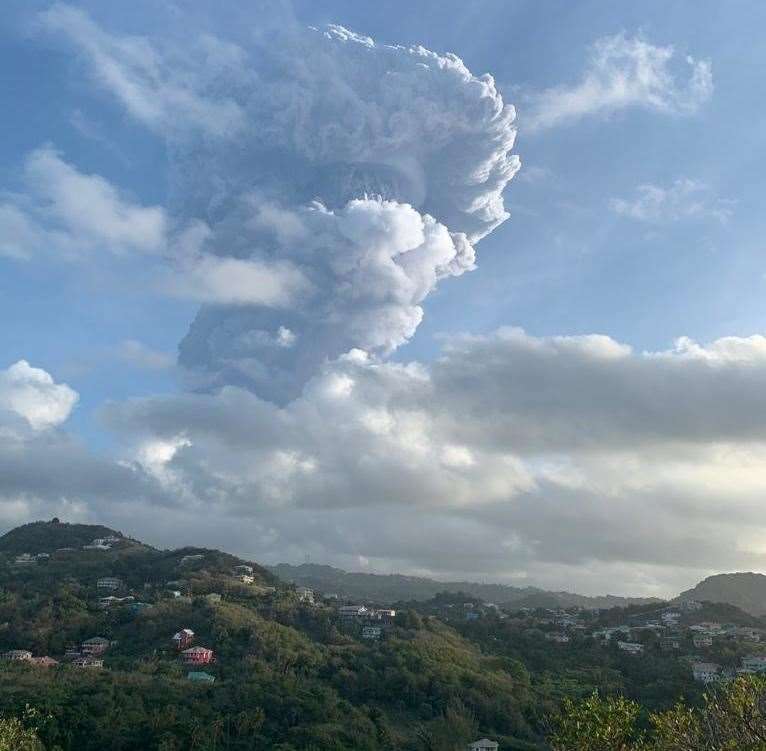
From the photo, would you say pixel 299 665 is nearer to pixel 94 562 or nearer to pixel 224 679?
pixel 224 679

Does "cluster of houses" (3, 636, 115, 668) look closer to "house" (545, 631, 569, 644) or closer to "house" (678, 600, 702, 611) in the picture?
"house" (545, 631, 569, 644)

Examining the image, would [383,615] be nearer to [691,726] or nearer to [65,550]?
[65,550]

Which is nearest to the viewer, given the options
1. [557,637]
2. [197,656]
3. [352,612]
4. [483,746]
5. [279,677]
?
[483,746]

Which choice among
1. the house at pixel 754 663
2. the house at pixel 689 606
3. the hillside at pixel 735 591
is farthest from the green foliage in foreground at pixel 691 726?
the hillside at pixel 735 591

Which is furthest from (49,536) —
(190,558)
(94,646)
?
(94,646)

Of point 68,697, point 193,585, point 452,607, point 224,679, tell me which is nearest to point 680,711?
point 68,697

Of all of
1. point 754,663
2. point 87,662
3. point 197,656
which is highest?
point 754,663

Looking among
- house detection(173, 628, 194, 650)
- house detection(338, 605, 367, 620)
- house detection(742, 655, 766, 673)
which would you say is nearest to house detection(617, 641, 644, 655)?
house detection(742, 655, 766, 673)
